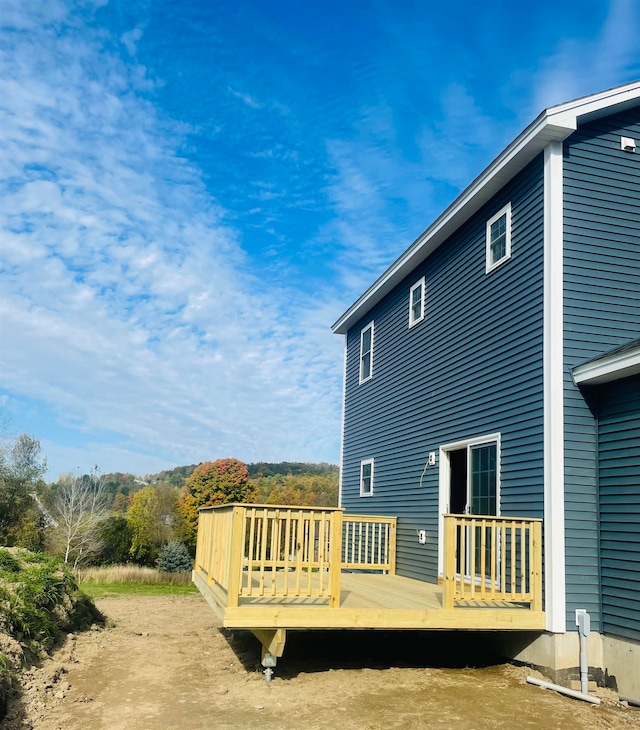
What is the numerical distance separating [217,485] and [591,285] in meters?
36.2

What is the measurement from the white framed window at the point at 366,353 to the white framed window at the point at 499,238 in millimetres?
4950

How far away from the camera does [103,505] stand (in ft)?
105

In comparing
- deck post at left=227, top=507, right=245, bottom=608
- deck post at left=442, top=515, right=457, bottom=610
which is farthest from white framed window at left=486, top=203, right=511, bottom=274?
deck post at left=227, top=507, right=245, bottom=608

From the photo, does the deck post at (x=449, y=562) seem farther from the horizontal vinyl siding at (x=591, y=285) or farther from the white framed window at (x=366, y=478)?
the white framed window at (x=366, y=478)

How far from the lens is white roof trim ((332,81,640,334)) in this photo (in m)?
6.73

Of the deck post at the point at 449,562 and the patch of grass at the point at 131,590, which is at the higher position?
the deck post at the point at 449,562

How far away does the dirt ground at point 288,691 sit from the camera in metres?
4.71

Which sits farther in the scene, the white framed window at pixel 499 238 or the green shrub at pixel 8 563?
the white framed window at pixel 499 238

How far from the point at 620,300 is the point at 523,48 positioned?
748cm

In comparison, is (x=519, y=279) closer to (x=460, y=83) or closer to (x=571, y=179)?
(x=571, y=179)

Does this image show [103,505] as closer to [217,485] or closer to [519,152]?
[217,485]

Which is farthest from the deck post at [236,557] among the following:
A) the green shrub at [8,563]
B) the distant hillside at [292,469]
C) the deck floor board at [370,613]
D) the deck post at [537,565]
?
the distant hillside at [292,469]

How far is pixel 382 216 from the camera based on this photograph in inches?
754

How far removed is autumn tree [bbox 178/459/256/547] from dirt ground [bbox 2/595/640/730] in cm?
3244
